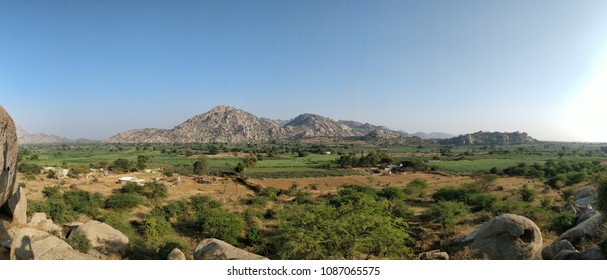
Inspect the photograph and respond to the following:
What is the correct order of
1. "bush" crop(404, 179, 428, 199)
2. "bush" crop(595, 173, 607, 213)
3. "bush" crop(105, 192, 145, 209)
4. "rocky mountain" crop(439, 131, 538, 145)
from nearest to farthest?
1. "bush" crop(595, 173, 607, 213)
2. "bush" crop(105, 192, 145, 209)
3. "bush" crop(404, 179, 428, 199)
4. "rocky mountain" crop(439, 131, 538, 145)

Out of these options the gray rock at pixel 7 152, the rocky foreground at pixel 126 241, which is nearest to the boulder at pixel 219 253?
the rocky foreground at pixel 126 241

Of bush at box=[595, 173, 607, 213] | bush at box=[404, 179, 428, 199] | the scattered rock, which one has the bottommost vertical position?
bush at box=[404, 179, 428, 199]

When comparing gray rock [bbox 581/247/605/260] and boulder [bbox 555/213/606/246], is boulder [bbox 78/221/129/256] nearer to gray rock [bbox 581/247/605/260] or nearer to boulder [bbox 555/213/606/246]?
gray rock [bbox 581/247/605/260]

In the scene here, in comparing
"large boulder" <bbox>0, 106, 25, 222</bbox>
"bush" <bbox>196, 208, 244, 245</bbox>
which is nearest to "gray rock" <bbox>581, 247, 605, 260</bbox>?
"bush" <bbox>196, 208, 244, 245</bbox>

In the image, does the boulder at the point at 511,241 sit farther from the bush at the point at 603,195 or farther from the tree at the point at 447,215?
the tree at the point at 447,215

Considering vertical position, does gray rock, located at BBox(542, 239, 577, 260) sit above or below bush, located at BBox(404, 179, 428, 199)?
above
